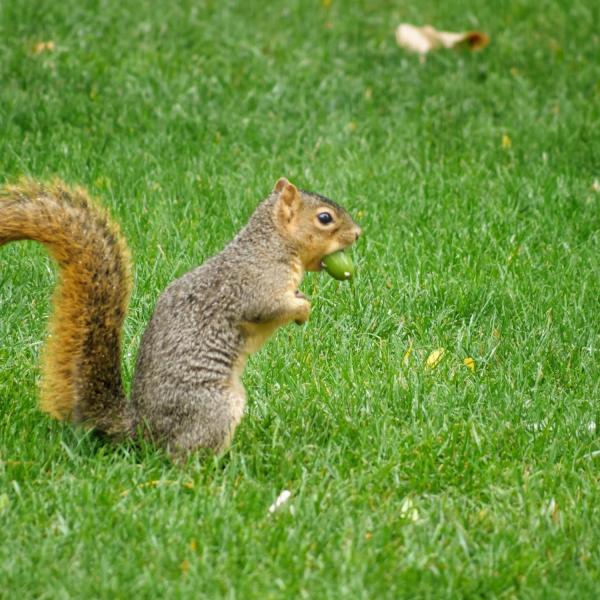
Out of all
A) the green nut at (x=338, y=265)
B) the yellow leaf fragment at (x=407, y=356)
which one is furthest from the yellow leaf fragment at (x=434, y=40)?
the green nut at (x=338, y=265)

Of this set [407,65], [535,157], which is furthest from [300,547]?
[407,65]

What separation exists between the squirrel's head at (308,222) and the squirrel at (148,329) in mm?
108

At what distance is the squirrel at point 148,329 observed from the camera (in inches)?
123

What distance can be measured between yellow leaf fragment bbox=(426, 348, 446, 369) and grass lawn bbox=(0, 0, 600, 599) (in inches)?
1.2

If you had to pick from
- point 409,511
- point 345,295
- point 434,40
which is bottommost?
point 434,40

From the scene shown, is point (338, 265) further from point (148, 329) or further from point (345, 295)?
point (345, 295)

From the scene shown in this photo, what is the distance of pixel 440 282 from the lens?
4.33 meters

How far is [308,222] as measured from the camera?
339 cm

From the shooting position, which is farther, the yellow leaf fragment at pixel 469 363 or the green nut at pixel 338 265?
the yellow leaf fragment at pixel 469 363

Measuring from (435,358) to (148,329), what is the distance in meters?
1.01

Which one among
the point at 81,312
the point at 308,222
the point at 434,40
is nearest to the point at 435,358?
the point at 308,222

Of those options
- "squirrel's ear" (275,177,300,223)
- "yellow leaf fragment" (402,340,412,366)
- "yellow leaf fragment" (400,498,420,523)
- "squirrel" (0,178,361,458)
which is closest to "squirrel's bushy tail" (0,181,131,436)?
"squirrel" (0,178,361,458)

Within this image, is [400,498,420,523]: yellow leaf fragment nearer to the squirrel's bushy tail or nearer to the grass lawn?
the grass lawn

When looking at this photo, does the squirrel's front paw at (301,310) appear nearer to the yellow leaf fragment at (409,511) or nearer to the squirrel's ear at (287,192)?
the squirrel's ear at (287,192)
